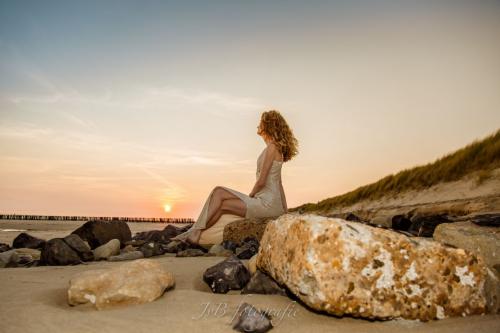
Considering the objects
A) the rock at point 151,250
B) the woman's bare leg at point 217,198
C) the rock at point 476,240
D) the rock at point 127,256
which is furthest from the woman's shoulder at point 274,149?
the rock at point 476,240

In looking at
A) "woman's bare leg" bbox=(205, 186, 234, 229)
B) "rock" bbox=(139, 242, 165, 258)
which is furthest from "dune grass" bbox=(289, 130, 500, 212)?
"rock" bbox=(139, 242, 165, 258)

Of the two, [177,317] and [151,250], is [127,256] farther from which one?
[177,317]

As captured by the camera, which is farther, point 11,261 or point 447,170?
point 447,170

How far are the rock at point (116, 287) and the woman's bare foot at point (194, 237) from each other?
3771 millimetres

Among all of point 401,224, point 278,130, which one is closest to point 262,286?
point 278,130

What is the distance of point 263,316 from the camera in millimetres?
2303

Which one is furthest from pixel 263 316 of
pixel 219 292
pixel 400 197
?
pixel 400 197

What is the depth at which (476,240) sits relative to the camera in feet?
10.3

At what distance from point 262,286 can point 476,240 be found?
5.89 feet

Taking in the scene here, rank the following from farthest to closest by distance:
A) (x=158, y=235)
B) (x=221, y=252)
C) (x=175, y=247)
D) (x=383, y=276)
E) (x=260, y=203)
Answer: (x=158, y=235), (x=260, y=203), (x=175, y=247), (x=221, y=252), (x=383, y=276)

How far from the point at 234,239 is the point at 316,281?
170 inches

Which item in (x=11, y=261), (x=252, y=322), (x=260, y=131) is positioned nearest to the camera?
(x=252, y=322)

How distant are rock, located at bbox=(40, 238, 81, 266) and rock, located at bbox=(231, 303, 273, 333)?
3117 millimetres

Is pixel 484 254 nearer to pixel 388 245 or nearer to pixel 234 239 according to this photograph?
pixel 388 245
